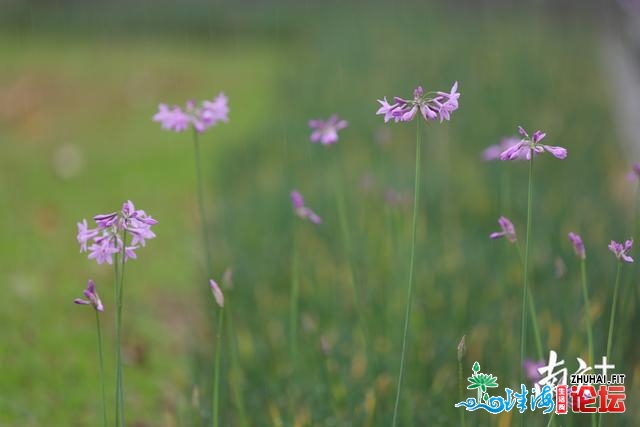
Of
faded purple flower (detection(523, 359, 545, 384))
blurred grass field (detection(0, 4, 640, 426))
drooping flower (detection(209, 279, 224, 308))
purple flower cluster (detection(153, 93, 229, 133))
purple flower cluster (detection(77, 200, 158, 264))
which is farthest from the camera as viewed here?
blurred grass field (detection(0, 4, 640, 426))

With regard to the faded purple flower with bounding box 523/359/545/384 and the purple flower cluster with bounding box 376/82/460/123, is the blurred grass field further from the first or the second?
the purple flower cluster with bounding box 376/82/460/123

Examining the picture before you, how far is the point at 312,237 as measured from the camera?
2.91 meters

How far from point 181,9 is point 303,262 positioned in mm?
7268

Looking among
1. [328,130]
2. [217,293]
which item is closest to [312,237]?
[328,130]

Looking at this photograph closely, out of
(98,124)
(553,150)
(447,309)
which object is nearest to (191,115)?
(553,150)

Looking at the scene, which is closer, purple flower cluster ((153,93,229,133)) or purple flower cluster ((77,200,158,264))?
purple flower cluster ((77,200,158,264))

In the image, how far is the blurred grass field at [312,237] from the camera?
1.86 m

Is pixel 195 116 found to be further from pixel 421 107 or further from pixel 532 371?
pixel 532 371

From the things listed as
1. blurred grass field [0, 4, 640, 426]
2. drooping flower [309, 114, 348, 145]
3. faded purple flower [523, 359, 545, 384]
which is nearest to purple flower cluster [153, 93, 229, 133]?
drooping flower [309, 114, 348, 145]

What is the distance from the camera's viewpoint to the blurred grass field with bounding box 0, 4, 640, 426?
186 centimetres

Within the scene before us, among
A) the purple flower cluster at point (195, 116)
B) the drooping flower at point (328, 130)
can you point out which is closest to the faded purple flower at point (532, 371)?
the drooping flower at point (328, 130)

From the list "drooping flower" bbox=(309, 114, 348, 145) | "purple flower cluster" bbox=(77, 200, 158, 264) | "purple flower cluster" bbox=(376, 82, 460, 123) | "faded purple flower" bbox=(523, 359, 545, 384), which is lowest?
"faded purple flower" bbox=(523, 359, 545, 384)

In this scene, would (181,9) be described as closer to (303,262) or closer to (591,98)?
(591,98)

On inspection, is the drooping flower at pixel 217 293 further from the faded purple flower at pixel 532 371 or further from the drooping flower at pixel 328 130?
the faded purple flower at pixel 532 371
